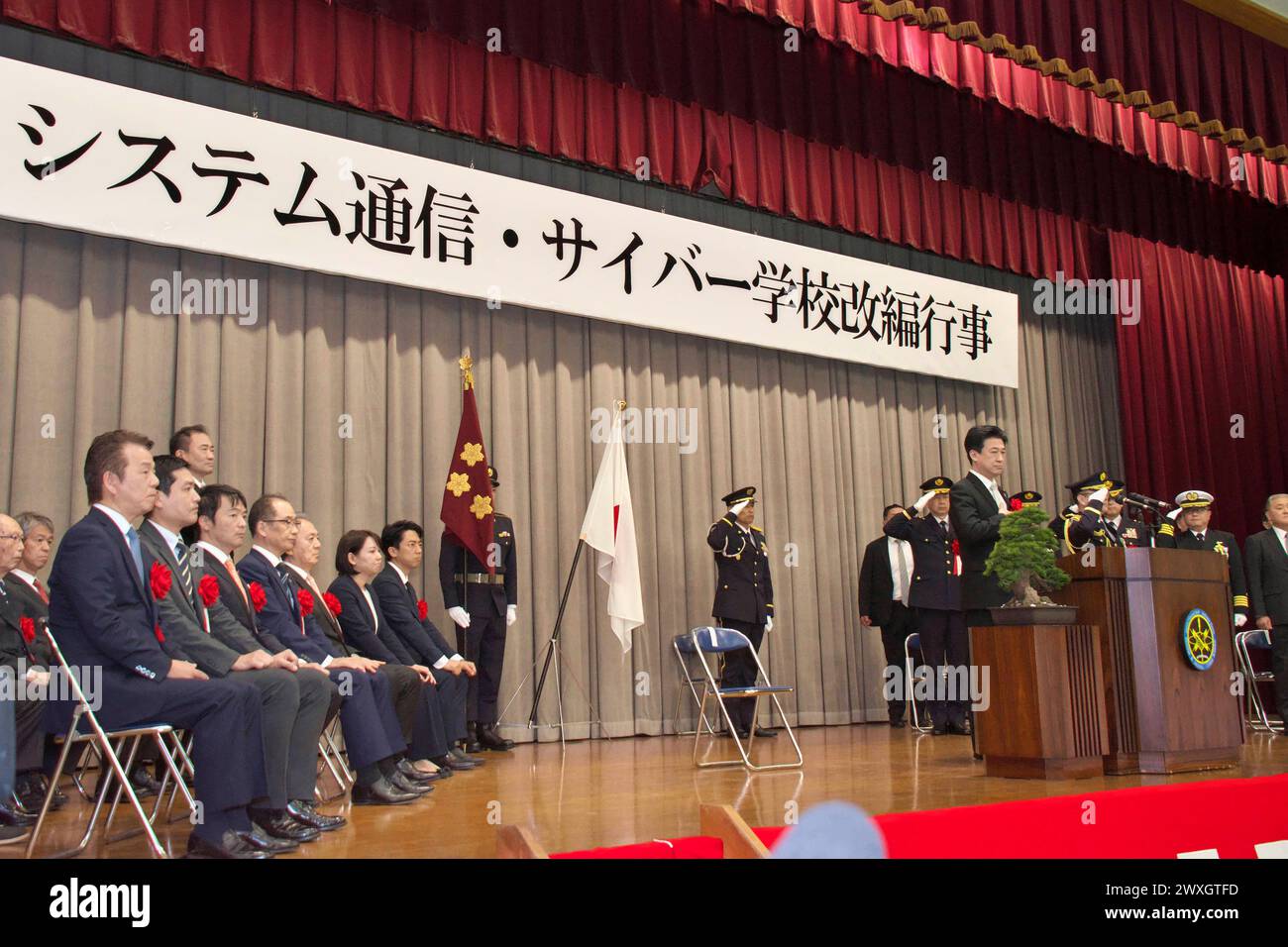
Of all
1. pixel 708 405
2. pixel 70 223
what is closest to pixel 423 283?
pixel 70 223

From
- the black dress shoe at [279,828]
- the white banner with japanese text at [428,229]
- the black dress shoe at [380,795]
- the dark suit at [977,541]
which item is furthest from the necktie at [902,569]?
the black dress shoe at [279,828]

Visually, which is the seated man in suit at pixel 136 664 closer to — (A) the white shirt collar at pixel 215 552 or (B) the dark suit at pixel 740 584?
(A) the white shirt collar at pixel 215 552

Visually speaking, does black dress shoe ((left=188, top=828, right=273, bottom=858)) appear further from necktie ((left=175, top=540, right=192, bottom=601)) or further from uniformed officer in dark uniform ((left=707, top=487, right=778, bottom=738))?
uniformed officer in dark uniform ((left=707, top=487, right=778, bottom=738))

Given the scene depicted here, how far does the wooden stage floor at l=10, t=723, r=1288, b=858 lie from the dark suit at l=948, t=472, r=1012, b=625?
719 mm

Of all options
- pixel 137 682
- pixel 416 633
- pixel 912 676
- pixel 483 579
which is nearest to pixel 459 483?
pixel 483 579

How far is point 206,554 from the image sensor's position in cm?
393

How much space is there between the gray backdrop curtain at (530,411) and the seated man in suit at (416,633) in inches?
39.4

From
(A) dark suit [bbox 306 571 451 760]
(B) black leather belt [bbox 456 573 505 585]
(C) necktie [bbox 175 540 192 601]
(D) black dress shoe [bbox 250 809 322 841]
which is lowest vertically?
(D) black dress shoe [bbox 250 809 322 841]

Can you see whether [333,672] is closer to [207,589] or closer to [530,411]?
[207,589]

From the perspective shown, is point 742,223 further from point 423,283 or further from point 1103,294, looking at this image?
point 1103,294

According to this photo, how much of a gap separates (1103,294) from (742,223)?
12.7 ft

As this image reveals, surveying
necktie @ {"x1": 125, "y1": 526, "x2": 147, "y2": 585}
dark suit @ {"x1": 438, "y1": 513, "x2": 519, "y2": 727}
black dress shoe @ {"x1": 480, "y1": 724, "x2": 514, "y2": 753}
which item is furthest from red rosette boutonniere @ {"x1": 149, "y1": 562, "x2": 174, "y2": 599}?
black dress shoe @ {"x1": 480, "y1": 724, "x2": 514, "y2": 753}

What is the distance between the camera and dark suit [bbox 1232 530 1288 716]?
6742mm
